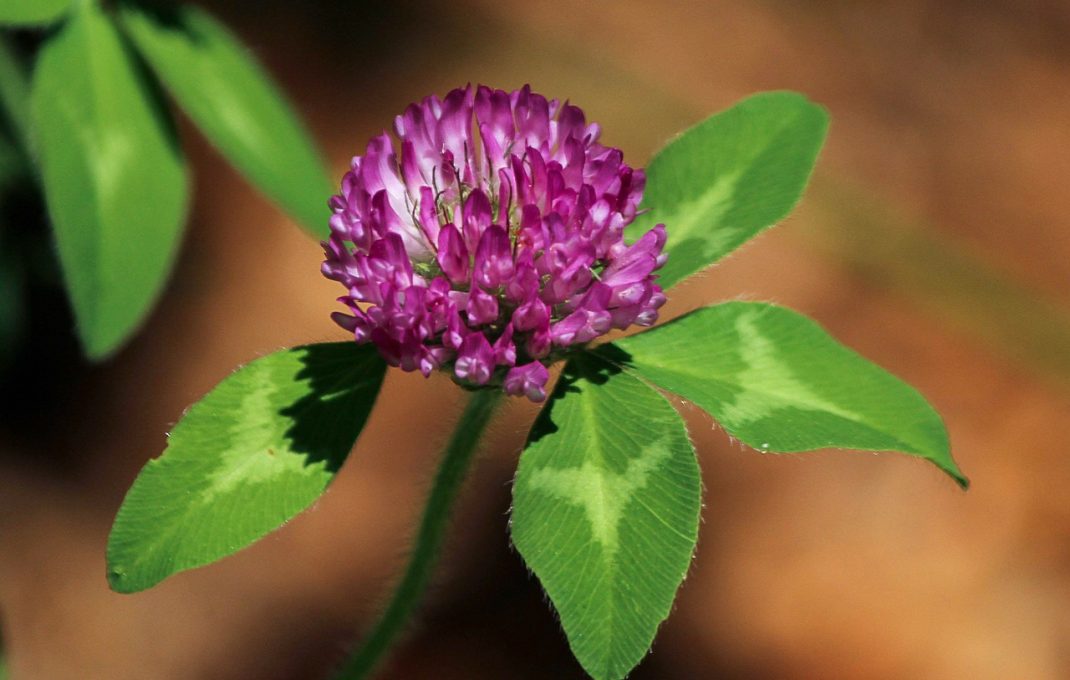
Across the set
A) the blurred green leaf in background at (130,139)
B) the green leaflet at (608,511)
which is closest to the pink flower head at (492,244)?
the green leaflet at (608,511)

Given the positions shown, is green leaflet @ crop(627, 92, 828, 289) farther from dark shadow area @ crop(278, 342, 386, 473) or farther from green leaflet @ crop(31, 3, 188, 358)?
green leaflet @ crop(31, 3, 188, 358)

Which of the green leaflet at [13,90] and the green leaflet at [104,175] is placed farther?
the green leaflet at [13,90]

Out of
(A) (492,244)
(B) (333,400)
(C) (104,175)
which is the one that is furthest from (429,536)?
(C) (104,175)

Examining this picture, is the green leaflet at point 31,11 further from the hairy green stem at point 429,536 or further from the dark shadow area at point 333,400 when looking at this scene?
the hairy green stem at point 429,536

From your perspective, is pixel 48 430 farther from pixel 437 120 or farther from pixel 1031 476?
pixel 1031 476

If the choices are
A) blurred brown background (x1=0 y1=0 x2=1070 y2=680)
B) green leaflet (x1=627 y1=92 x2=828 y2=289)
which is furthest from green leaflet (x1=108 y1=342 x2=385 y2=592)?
blurred brown background (x1=0 y1=0 x2=1070 y2=680)

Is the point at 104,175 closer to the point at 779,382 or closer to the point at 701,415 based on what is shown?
the point at 779,382
